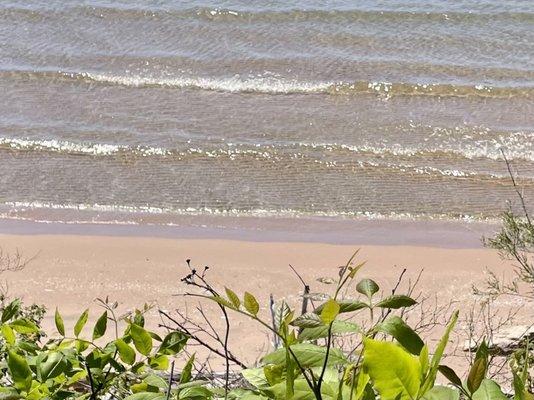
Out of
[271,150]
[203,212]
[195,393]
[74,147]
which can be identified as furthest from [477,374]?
[74,147]

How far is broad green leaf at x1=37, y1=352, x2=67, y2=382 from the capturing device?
190 cm

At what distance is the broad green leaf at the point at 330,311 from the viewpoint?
135 centimetres

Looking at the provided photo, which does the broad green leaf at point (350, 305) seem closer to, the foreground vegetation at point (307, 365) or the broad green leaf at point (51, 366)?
the foreground vegetation at point (307, 365)

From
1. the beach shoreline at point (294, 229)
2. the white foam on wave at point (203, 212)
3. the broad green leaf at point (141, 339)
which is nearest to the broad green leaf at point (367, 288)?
the broad green leaf at point (141, 339)

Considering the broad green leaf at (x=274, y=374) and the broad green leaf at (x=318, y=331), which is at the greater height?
the broad green leaf at (x=318, y=331)

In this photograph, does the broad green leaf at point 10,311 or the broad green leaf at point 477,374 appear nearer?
the broad green leaf at point 477,374

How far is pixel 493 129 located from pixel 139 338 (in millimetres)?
10986

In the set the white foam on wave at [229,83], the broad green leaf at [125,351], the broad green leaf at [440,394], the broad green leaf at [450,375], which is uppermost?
the white foam on wave at [229,83]

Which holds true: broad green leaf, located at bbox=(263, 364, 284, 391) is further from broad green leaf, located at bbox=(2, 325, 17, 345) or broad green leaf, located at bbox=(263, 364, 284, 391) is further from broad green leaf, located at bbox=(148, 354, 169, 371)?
broad green leaf, located at bbox=(2, 325, 17, 345)

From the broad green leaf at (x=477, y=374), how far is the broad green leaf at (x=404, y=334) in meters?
0.12

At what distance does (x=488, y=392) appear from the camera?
1.30 meters

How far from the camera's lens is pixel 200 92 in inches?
539

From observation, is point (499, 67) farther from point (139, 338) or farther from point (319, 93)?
point (139, 338)

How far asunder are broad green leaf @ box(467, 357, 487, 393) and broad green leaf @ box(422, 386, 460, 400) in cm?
4
